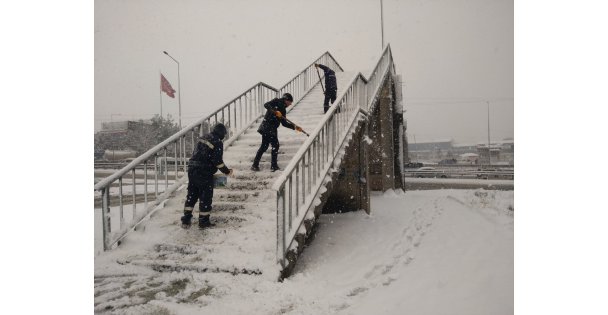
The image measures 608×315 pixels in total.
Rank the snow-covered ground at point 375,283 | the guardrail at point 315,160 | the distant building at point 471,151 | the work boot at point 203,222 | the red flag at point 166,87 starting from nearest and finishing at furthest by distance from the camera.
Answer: the snow-covered ground at point 375,283 → the distant building at point 471,151 → the guardrail at point 315,160 → the red flag at point 166,87 → the work boot at point 203,222

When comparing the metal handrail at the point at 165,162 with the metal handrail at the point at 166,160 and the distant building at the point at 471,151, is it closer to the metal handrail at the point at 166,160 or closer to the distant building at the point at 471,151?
the metal handrail at the point at 166,160

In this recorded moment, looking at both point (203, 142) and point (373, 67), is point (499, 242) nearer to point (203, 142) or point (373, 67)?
point (203, 142)

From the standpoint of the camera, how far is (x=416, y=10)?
9.21ft

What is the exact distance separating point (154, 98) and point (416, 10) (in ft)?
Result: 7.18

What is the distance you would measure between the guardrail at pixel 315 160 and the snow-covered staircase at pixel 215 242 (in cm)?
22

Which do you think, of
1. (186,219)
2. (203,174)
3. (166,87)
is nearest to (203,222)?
(186,219)

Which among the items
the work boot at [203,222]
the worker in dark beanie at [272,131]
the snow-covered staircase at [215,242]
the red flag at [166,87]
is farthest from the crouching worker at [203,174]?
the worker in dark beanie at [272,131]

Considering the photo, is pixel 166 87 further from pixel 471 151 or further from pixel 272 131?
pixel 471 151

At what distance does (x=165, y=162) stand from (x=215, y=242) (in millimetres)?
1080

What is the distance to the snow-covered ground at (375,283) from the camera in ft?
7.10
